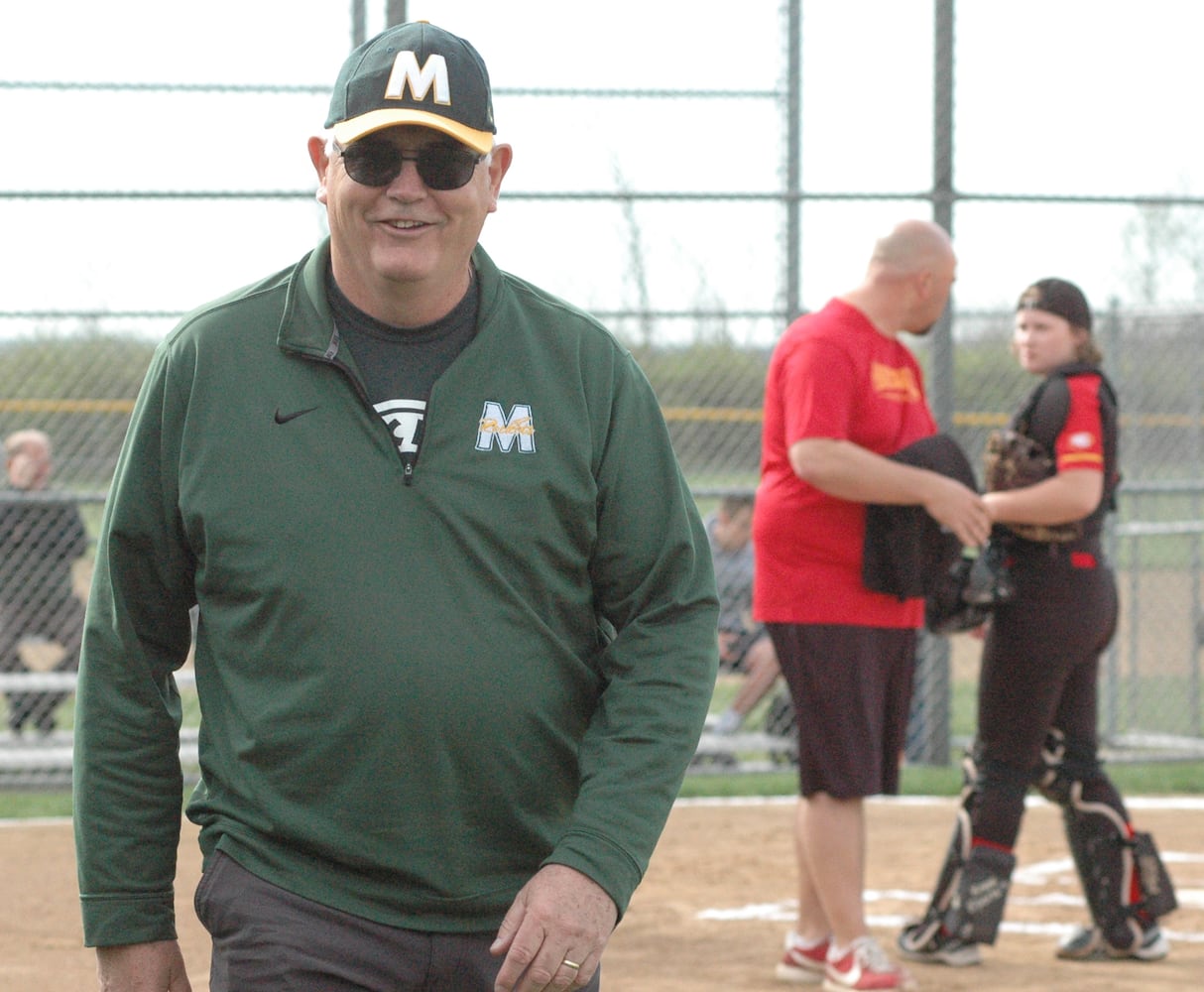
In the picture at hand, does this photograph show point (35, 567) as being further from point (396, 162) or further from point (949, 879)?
point (396, 162)

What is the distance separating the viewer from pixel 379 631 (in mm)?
2301

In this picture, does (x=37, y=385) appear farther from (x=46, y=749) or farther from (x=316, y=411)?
(x=316, y=411)

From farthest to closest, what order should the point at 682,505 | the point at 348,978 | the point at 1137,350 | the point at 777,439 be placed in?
the point at 1137,350 < the point at 777,439 < the point at 682,505 < the point at 348,978

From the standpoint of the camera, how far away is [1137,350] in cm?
994

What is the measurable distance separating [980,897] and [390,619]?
3.36m

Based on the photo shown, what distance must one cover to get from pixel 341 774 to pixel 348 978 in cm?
26

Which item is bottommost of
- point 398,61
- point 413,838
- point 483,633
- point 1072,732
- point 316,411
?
point 1072,732

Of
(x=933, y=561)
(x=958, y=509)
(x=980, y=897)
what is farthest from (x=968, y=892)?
(x=958, y=509)

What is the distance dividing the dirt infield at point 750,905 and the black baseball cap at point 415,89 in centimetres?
315

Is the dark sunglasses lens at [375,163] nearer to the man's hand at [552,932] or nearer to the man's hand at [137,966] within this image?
the man's hand at [552,932]

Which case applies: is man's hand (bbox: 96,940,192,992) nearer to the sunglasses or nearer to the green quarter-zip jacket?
the green quarter-zip jacket

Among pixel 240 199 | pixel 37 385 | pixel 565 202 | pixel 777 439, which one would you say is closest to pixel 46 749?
pixel 37 385

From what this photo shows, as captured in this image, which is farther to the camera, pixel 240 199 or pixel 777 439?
pixel 240 199

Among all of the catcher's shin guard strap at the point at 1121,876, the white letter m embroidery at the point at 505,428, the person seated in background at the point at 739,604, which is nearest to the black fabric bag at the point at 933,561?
the catcher's shin guard strap at the point at 1121,876
